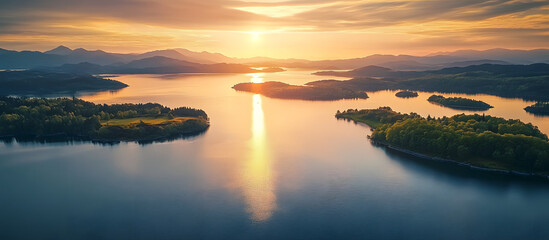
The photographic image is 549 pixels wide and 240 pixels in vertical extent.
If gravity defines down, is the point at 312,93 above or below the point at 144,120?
above

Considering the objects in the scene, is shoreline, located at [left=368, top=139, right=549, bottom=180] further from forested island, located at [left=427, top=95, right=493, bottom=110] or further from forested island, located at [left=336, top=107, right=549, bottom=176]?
forested island, located at [left=427, top=95, right=493, bottom=110]

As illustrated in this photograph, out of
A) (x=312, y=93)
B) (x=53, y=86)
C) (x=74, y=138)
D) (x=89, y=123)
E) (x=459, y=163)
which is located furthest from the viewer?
(x=53, y=86)

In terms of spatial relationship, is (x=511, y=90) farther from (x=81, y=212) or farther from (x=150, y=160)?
(x=81, y=212)

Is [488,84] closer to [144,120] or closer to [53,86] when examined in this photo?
[144,120]

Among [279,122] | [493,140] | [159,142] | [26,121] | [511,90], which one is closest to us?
[493,140]

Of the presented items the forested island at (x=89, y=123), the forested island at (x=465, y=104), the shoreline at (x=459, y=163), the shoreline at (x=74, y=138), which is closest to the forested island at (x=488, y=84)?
the forested island at (x=465, y=104)

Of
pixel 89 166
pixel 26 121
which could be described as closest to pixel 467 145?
pixel 89 166

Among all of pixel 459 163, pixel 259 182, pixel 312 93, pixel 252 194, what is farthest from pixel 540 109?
pixel 252 194
